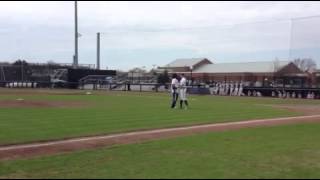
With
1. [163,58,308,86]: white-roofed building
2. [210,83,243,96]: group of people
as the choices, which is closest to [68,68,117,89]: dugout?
[163,58,308,86]: white-roofed building

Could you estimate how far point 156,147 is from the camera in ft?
39.4

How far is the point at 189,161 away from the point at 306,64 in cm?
4038

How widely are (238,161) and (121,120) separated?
955cm

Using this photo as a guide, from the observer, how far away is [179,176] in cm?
830

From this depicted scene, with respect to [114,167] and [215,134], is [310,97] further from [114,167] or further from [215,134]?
[114,167]

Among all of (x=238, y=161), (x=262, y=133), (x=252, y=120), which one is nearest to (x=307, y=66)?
(x=252, y=120)

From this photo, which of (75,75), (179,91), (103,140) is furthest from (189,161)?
(75,75)

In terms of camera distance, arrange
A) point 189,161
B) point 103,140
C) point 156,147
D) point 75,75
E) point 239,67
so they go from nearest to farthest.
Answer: point 189,161
point 156,147
point 103,140
point 75,75
point 239,67

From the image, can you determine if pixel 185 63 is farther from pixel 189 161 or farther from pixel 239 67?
pixel 189 161

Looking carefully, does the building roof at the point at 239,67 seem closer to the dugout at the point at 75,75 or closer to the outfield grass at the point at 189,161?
the dugout at the point at 75,75

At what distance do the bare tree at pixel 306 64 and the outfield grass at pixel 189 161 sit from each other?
33.4 m

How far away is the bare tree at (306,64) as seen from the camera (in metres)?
45.6

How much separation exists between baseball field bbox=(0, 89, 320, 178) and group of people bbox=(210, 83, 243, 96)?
30.6 m

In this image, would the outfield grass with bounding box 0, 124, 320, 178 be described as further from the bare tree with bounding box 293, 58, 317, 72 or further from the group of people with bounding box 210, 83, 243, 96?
the group of people with bounding box 210, 83, 243, 96
